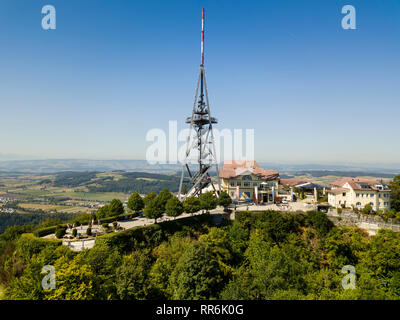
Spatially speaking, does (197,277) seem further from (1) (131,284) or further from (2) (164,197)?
(2) (164,197)

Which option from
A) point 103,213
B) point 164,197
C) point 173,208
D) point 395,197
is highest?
point 164,197

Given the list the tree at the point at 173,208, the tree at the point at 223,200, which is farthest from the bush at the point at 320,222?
the tree at the point at 173,208

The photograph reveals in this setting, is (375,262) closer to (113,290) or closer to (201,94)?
(113,290)

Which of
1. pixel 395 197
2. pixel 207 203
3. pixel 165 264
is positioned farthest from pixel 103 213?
pixel 395 197

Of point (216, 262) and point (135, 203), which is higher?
point (135, 203)

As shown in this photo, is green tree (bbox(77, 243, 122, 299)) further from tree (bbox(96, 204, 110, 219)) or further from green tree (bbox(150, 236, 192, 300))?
tree (bbox(96, 204, 110, 219))

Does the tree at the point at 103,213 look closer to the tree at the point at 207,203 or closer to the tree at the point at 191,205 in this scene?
the tree at the point at 191,205
